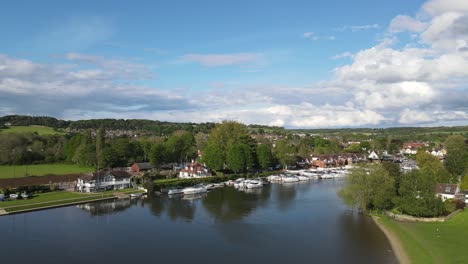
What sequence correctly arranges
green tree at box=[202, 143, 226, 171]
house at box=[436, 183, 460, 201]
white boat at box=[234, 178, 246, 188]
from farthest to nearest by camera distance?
1. green tree at box=[202, 143, 226, 171]
2. white boat at box=[234, 178, 246, 188]
3. house at box=[436, 183, 460, 201]

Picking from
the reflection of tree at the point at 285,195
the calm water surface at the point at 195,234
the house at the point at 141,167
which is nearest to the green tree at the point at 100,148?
the house at the point at 141,167

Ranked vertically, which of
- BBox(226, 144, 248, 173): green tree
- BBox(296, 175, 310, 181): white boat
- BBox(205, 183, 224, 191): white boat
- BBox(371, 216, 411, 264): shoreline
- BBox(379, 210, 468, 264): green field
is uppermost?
BBox(226, 144, 248, 173): green tree

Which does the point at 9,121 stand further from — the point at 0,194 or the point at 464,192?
the point at 464,192

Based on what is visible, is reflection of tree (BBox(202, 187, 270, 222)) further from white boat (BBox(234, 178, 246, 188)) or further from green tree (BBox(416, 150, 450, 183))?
green tree (BBox(416, 150, 450, 183))

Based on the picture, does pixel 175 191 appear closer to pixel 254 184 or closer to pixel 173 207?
pixel 173 207

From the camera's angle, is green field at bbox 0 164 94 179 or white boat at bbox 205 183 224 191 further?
green field at bbox 0 164 94 179

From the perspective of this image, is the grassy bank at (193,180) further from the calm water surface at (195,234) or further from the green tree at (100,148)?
the green tree at (100,148)

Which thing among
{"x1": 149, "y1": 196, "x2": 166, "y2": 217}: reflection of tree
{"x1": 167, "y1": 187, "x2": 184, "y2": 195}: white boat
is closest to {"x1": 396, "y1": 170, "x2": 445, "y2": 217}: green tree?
{"x1": 149, "y1": 196, "x2": 166, "y2": 217}: reflection of tree
